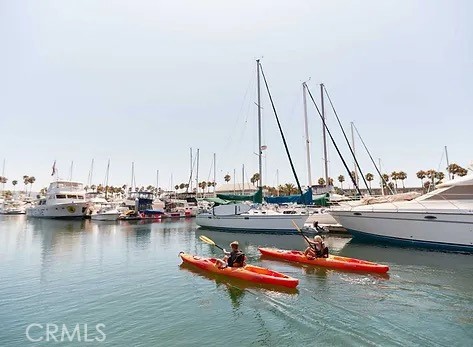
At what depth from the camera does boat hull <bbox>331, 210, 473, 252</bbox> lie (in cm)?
1873

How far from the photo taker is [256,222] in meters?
30.3

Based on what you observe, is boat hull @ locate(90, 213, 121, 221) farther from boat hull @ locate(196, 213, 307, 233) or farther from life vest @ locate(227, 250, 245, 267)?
life vest @ locate(227, 250, 245, 267)

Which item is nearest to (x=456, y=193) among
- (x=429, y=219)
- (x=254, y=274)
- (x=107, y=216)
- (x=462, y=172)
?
(x=429, y=219)

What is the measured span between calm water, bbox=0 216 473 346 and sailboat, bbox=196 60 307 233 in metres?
10.6

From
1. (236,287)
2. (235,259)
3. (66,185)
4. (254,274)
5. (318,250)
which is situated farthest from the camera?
(66,185)

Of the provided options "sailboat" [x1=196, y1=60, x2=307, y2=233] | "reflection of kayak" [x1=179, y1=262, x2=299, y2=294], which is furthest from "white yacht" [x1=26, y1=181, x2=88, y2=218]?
"reflection of kayak" [x1=179, y1=262, x2=299, y2=294]

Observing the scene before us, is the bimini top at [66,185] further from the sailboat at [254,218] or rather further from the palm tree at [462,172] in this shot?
the palm tree at [462,172]

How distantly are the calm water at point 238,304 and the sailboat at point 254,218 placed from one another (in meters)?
10.6

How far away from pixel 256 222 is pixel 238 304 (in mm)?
19409

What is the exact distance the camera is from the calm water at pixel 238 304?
325 inches

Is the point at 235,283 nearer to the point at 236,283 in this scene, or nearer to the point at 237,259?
the point at 236,283

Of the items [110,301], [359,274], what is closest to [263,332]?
[110,301]

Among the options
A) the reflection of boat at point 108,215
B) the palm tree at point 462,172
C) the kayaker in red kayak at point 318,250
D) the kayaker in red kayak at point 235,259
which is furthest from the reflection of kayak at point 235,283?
the palm tree at point 462,172

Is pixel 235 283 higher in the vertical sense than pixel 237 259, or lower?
lower
